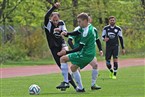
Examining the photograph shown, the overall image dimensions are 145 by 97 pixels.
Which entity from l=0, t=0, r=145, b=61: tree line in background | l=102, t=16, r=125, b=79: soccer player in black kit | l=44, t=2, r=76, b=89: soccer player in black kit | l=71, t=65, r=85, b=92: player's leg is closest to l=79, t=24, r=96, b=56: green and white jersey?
l=71, t=65, r=85, b=92: player's leg

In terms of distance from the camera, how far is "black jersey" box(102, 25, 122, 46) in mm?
18984

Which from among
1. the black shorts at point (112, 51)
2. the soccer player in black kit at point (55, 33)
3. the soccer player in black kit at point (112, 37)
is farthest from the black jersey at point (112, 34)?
the soccer player in black kit at point (55, 33)

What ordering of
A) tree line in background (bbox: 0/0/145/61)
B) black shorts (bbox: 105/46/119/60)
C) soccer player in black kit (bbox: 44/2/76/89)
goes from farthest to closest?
tree line in background (bbox: 0/0/145/61) → black shorts (bbox: 105/46/119/60) → soccer player in black kit (bbox: 44/2/76/89)

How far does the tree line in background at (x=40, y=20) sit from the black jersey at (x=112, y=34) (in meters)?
16.4

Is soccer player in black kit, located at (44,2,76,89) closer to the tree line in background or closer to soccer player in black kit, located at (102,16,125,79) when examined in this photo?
soccer player in black kit, located at (102,16,125,79)

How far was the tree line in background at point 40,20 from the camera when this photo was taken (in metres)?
37.5

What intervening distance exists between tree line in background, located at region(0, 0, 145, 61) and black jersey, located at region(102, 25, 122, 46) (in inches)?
644

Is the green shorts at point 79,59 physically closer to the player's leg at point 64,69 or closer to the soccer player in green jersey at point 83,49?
the soccer player in green jersey at point 83,49

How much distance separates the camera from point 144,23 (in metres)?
42.0

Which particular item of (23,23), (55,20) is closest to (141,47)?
(23,23)

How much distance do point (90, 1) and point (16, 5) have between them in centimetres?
629

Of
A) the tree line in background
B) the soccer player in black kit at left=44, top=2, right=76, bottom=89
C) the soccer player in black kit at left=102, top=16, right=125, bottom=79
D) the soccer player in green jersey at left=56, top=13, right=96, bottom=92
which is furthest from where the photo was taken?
the tree line in background

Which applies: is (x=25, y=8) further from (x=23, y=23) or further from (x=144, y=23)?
(x=144, y=23)

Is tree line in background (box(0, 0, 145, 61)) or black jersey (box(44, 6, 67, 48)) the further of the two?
tree line in background (box(0, 0, 145, 61))
